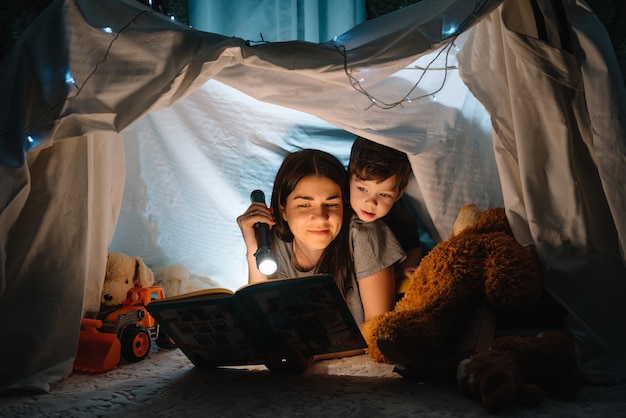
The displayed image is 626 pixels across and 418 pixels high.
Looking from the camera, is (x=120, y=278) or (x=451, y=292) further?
(x=120, y=278)

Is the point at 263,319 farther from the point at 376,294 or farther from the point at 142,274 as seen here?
the point at 142,274

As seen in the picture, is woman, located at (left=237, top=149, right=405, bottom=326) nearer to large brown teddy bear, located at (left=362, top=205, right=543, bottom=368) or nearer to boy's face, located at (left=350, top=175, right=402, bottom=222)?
boy's face, located at (left=350, top=175, right=402, bottom=222)

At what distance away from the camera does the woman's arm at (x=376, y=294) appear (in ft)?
6.26

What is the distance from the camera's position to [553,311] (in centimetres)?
166

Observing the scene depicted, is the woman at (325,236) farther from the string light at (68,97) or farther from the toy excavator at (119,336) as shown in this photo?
the string light at (68,97)

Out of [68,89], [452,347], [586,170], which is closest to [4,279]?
[68,89]

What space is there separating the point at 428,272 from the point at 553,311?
0.32 meters

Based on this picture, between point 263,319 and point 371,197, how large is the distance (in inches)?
22.3

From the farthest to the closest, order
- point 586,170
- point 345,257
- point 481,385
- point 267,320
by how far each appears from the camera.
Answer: point 345,257 → point 586,170 → point 267,320 → point 481,385

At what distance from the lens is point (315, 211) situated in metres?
1.90

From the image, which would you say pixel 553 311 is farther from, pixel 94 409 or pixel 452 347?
pixel 94 409

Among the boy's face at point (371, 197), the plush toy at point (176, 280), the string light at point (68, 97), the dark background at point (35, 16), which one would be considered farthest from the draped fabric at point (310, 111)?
the dark background at point (35, 16)

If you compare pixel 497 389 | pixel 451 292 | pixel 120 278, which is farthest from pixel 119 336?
pixel 497 389

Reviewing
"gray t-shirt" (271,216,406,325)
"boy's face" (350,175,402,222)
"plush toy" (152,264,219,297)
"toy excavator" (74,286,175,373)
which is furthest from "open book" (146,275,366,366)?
"plush toy" (152,264,219,297)
